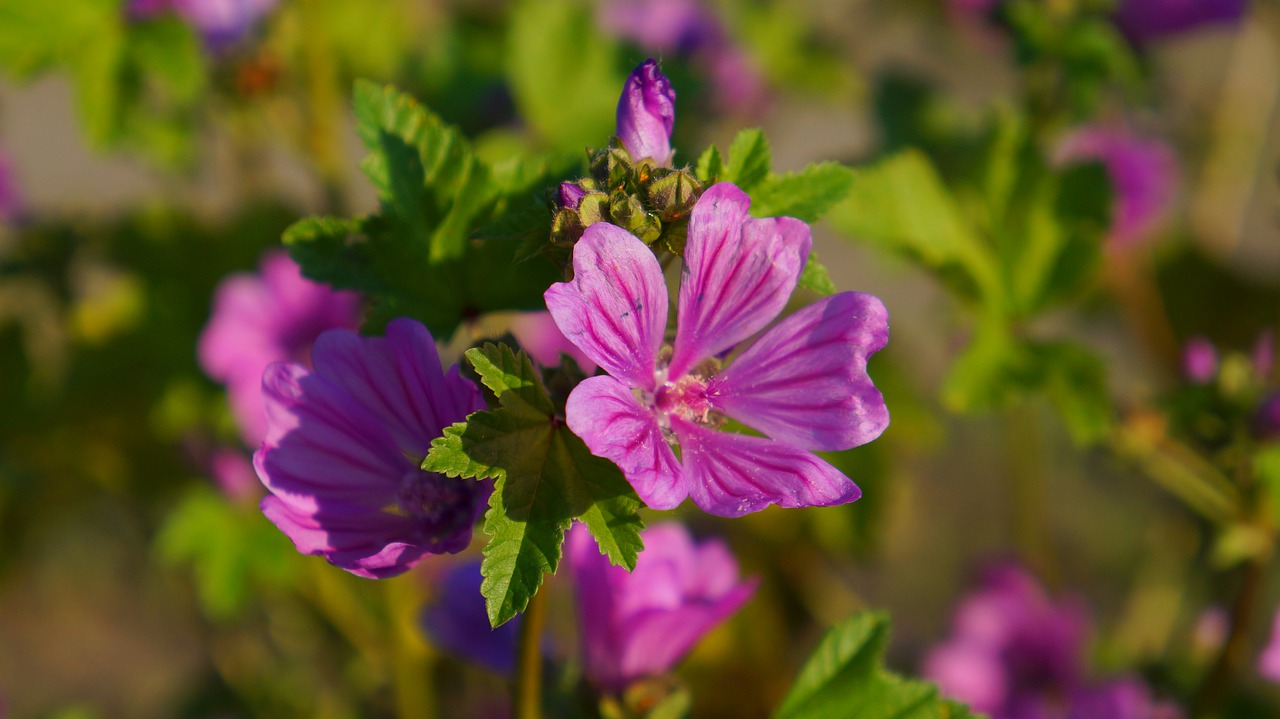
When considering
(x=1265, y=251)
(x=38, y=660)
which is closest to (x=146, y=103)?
(x=38, y=660)

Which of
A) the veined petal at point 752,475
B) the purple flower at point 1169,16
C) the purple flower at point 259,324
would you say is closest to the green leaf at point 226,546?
the purple flower at point 259,324

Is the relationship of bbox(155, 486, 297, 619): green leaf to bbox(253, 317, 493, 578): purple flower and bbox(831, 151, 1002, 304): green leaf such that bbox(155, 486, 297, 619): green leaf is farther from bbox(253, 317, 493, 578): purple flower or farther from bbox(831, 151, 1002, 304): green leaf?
bbox(831, 151, 1002, 304): green leaf

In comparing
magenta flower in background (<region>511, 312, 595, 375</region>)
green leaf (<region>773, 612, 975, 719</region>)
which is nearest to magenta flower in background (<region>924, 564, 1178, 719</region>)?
green leaf (<region>773, 612, 975, 719</region>)

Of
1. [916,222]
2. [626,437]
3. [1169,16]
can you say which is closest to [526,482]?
[626,437]

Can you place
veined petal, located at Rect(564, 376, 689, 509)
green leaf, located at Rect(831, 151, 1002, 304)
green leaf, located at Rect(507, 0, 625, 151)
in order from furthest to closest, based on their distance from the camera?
green leaf, located at Rect(507, 0, 625, 151) → green leaf, located at Rect(831, 151, 1002, 304) → veined petal, located at Rect(564, 376, 689, 509)

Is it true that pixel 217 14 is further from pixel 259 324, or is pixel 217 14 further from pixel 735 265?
pixel 735 265

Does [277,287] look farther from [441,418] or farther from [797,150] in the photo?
[797,150]
